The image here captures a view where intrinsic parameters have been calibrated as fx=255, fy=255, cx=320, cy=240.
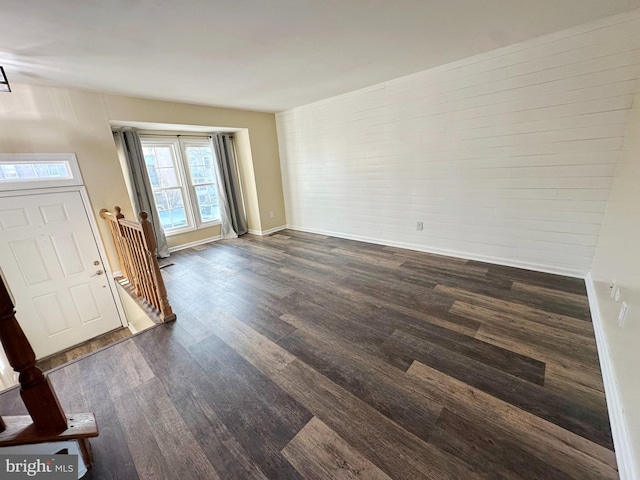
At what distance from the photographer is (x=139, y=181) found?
4195 mm

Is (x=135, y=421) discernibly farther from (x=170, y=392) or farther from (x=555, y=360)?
(x=555, y=360)

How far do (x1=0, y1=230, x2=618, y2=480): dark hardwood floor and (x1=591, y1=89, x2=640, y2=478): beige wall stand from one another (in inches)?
8.5

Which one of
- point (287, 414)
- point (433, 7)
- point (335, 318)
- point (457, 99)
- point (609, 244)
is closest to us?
point (287, 414)

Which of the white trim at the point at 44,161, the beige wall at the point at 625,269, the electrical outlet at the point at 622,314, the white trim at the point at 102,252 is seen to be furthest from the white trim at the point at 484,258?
the white trim at the point at 44,161

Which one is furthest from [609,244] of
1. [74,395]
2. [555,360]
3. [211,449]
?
[74,395]

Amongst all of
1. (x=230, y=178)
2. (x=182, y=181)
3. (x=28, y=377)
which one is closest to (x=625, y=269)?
(x=28, y=377)

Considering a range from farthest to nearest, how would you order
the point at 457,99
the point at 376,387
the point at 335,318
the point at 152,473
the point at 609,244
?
the point at 457,99 < the point at 335,318 < the point at 609,244 < the point at 376,387 < the point at 152,473

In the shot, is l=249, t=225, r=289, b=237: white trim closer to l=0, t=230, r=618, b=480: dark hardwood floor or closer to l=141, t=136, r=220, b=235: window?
l=141, t=136, r=220, b=235: window

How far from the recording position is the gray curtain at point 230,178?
5.11m

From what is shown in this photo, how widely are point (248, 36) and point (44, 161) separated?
2.78m

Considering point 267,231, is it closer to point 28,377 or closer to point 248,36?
point 248,36

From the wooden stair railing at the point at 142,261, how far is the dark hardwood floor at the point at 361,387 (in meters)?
0.24

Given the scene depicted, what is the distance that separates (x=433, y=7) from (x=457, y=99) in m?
1.53

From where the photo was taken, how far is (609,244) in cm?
215
